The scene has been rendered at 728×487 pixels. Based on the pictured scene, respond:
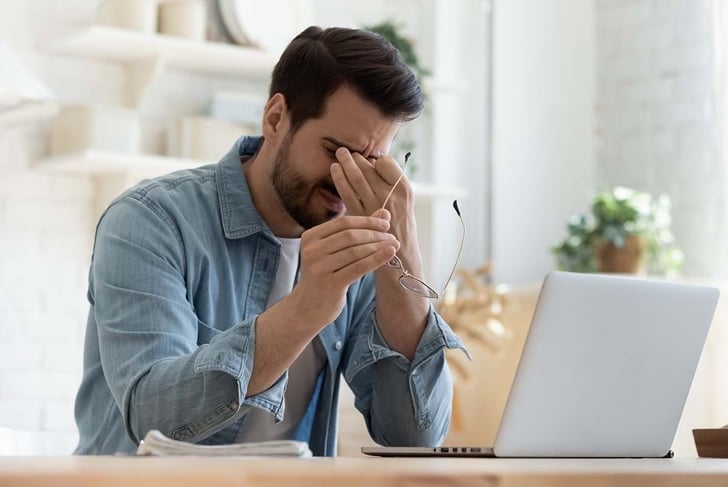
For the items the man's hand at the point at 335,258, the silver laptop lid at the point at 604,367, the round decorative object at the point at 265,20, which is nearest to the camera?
the silver laptop lid at the point at 604,367

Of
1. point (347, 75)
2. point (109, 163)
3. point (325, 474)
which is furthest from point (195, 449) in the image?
point (109, 163)

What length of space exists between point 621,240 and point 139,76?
152 centimetres

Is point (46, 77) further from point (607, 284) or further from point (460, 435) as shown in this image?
point (607, 284)

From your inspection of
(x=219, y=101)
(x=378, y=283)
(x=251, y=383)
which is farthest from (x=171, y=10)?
(x=251, y=383)

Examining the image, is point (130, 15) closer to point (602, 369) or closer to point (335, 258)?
point (335, 258)

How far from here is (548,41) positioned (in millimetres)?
4000

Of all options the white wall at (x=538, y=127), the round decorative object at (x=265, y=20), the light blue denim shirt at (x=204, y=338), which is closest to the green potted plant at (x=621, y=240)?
the white wall at (x=538, y=127)

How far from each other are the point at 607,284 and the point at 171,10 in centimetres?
216

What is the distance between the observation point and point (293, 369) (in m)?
1.86

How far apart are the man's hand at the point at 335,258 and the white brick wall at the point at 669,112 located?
2369mm

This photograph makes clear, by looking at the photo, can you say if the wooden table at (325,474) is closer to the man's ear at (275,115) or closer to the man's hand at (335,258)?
the man's hand at (335,258)

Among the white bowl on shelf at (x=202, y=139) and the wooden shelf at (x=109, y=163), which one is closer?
the wooden shelf at (x=109, y=163)

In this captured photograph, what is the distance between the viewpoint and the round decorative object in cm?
332

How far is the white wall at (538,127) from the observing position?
3.86m
